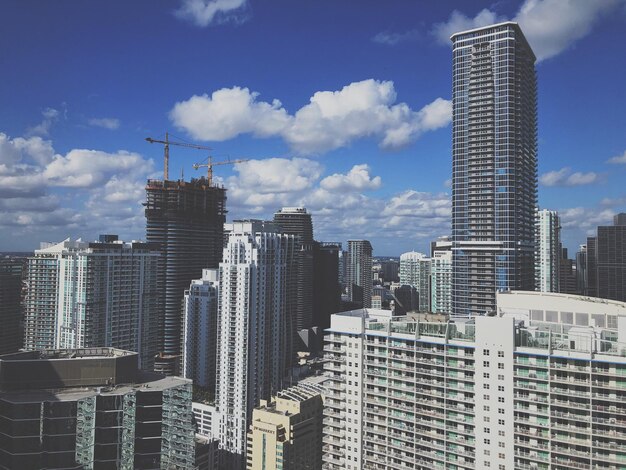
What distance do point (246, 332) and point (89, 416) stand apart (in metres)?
53.6

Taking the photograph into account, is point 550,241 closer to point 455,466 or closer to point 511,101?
point 511,101

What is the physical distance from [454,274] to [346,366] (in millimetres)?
56336

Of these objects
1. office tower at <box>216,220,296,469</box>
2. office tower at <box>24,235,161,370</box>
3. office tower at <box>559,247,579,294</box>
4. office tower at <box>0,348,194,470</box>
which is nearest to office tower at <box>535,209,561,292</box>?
office tower at <box>559,247,579,294</box>

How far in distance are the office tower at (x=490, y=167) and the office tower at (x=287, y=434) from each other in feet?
127

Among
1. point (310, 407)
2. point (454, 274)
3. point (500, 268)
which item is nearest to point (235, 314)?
point (310, 407)

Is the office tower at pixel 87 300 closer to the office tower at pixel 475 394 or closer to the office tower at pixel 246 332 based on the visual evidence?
the office tower at pixel 246 332

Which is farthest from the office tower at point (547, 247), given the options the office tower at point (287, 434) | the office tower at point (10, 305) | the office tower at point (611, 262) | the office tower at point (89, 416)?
the office tower at point (10, 305)

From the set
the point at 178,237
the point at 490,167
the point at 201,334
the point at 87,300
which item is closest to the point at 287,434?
the point at 87,300

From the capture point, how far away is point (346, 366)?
2140 inches

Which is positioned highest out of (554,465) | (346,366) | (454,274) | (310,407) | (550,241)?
(550,241)

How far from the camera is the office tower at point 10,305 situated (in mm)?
106500

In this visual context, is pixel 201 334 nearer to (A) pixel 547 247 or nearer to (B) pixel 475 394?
(B) pixel 475 394

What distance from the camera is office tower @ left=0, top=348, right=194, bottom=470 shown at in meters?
42.5

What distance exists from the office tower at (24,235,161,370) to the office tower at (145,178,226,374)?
37.1m
